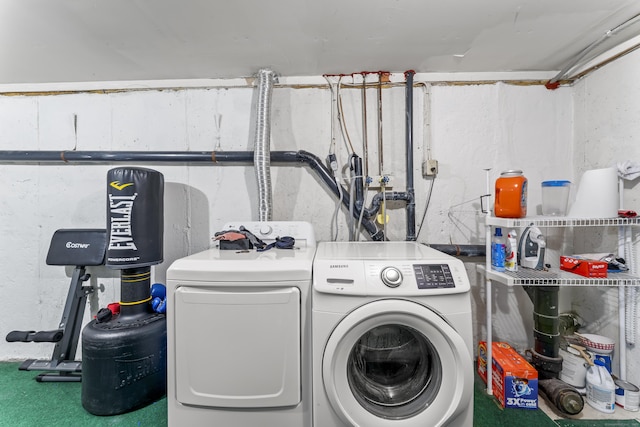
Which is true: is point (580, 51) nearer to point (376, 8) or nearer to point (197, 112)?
point (376, 8)

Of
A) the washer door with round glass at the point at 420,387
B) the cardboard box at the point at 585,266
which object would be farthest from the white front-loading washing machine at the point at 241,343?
the cardboard box at the point at 585,266

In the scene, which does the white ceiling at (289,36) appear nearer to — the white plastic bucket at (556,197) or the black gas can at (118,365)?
the white plastic bucket at (556,197)

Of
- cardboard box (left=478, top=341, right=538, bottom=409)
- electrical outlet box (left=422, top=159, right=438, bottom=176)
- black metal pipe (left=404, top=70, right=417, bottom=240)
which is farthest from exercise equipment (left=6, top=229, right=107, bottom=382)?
cardboard box (left=478, top=341, right=538, bottom=409)

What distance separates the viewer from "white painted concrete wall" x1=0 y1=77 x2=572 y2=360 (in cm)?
197

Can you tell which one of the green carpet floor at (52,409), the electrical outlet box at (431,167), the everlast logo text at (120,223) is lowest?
the green carpet floor at (52,409)

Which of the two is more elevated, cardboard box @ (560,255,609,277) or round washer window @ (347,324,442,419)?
cardboard box @ (560,255,609,277)

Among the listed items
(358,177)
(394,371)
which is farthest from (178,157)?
(394,371)

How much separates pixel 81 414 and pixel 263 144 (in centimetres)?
181

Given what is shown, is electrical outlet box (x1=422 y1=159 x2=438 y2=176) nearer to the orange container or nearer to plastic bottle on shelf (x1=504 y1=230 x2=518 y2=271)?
the orange container

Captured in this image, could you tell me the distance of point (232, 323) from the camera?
1.14m

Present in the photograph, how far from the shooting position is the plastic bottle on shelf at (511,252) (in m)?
1.54

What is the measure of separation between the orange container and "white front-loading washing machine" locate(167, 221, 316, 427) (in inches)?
46.2

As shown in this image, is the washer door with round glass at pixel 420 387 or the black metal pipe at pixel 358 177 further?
the black metal pipe at pixel 358 177

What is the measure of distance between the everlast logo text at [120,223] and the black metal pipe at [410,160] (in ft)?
5.52
